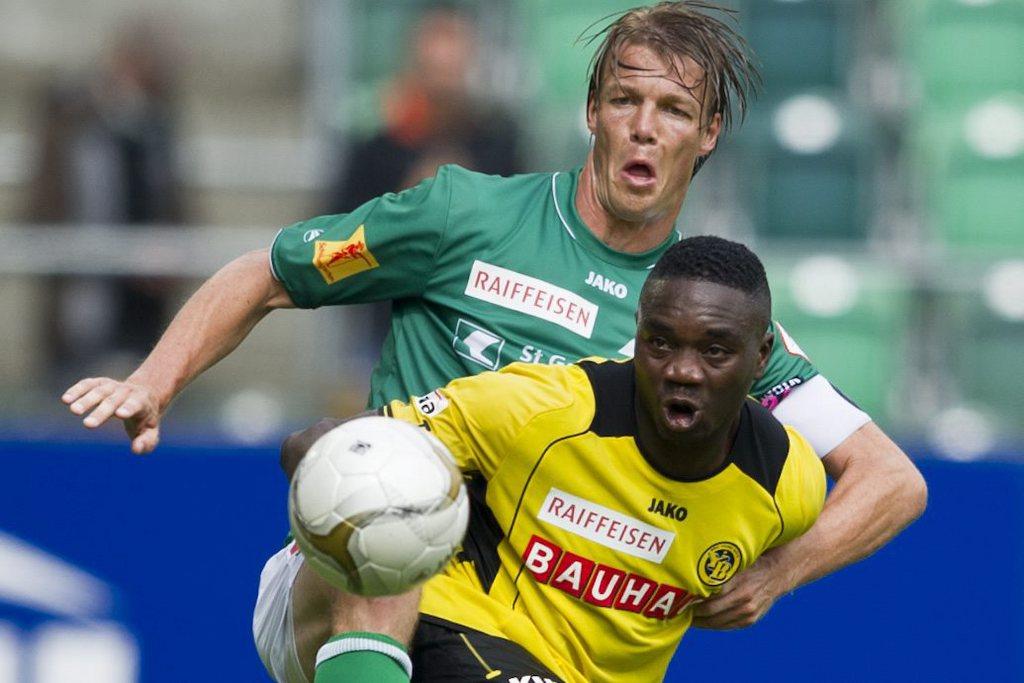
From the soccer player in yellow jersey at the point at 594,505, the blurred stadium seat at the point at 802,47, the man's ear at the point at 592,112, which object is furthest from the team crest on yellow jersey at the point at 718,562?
the blurred stadium seat at the point at 802,47

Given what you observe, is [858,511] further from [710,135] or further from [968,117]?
[968,117]

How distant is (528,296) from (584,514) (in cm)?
66

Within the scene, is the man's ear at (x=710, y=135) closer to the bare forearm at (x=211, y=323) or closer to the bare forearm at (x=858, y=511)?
the bare forearm at (x=858, y=511)

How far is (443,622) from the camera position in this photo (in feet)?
12.7

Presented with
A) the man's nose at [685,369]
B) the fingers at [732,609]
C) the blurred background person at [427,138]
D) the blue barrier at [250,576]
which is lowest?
the blue barrier at [250,576]

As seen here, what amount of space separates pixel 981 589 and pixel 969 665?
0.28m

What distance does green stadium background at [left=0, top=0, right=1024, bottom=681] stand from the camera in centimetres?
672

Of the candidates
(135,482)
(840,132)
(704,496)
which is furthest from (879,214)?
(704,496)

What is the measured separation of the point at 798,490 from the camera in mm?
3980

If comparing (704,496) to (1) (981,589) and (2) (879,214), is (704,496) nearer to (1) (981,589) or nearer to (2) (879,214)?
(1) (981,589)

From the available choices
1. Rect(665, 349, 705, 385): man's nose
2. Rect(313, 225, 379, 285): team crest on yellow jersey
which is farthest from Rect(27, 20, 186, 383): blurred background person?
Rect(665, 349, 705, 385): man's nose

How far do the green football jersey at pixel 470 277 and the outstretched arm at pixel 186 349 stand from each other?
0.07 m

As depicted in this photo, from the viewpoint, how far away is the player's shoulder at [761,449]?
3.91 m

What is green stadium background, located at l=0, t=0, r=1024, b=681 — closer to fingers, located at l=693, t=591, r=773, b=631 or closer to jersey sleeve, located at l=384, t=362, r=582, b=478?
fingers, located at l=693, t=591, r=773, b=631
